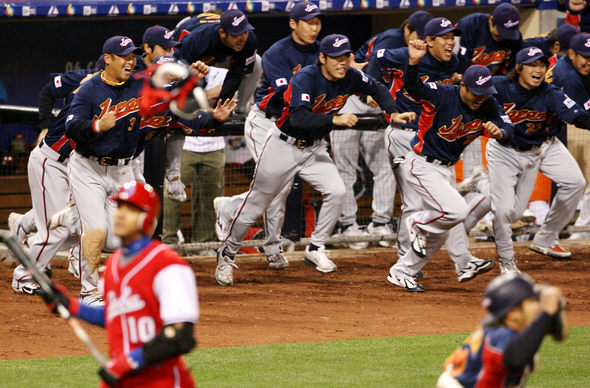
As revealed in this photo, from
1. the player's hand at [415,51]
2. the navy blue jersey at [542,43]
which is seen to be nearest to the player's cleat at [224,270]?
the player's hand at [415,51]

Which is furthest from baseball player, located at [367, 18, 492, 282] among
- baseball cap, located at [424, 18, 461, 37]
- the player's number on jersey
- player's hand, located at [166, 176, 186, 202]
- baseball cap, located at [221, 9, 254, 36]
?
the player's number on jersey

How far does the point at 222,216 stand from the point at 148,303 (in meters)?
5.47

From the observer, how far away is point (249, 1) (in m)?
11.3

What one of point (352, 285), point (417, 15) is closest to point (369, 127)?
point (417, 15)

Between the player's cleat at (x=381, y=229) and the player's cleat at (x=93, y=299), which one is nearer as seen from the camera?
the player's cleat at (x=93, y=299)

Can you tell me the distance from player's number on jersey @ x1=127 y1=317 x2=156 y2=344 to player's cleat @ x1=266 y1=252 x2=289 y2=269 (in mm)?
5734

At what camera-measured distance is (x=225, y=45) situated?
870 centimetres

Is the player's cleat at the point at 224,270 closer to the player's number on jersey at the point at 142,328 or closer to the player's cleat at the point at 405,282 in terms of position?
the player's cleat at the point at 405,282

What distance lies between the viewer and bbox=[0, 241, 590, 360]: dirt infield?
6.81m

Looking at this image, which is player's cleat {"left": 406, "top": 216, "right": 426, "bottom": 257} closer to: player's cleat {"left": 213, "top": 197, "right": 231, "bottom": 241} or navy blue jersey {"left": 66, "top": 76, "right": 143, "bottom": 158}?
player's cleat {"left": 213, "top": 197, "right": 231, "bottom": 241}

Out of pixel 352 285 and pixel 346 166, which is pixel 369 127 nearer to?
pixel 346 166

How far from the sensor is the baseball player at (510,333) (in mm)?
3348

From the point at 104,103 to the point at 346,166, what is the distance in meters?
3.42

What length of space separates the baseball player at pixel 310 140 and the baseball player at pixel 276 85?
244mm
